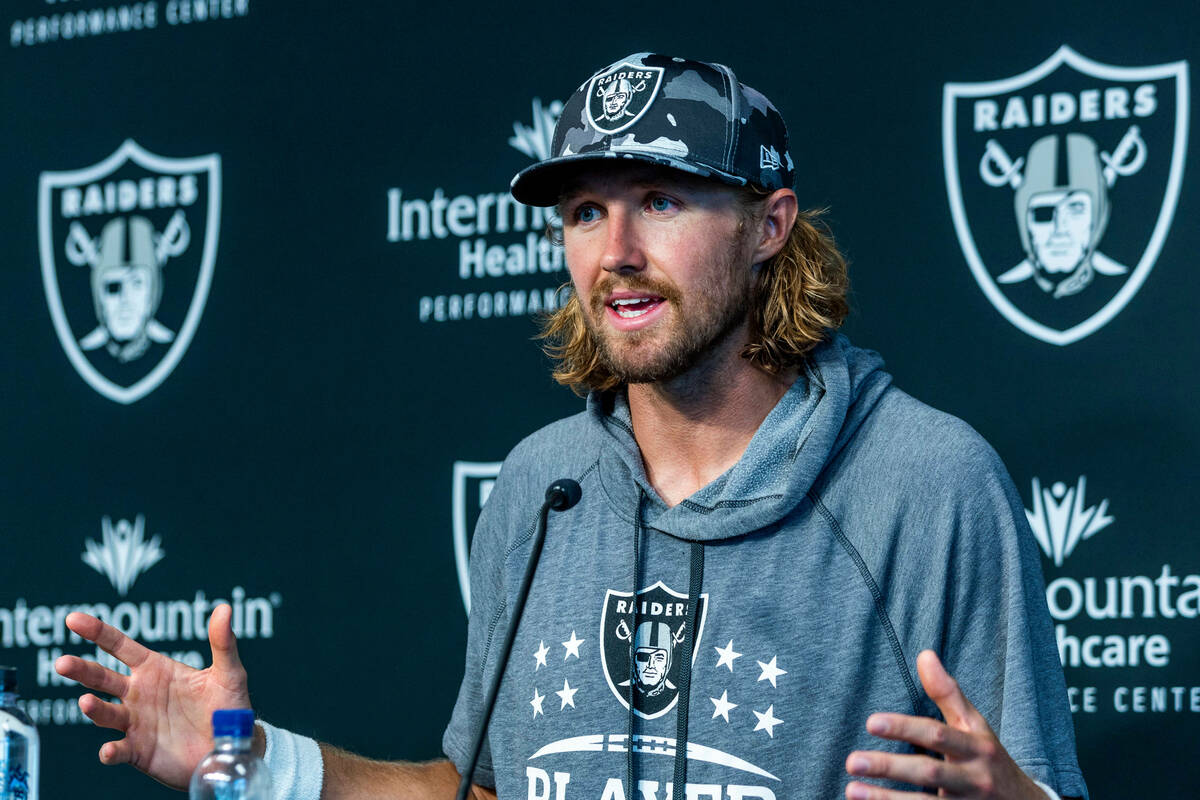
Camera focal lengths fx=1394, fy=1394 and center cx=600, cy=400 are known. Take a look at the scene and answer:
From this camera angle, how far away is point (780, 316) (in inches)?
70.7

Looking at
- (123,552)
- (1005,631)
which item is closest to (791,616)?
(1005,631)

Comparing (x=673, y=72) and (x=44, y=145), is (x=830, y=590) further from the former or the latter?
(x=44, y=145)

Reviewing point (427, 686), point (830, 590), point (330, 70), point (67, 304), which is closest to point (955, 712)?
point (830, 590)

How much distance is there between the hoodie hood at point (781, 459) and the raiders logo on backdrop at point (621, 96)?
15.3 inches

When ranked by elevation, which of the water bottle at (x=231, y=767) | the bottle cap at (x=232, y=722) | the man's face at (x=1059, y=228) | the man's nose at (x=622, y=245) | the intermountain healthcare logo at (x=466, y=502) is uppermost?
the man's face at (x=1059, y=228)

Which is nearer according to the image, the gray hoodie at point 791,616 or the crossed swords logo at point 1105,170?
the gray hoodie at point 791,616

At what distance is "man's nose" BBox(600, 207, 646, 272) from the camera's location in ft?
5.59

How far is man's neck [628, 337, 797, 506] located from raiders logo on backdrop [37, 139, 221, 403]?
4.36 ft

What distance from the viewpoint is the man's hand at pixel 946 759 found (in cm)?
110

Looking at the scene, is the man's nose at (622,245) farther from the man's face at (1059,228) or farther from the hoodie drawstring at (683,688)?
the man's face at (1059,228)

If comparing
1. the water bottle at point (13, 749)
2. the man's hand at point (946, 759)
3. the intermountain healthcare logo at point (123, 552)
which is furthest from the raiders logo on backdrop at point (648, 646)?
the intermountain healthcare logo at point (123, 552)

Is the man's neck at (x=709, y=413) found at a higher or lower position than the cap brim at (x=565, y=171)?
lower

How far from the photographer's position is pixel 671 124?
169cm

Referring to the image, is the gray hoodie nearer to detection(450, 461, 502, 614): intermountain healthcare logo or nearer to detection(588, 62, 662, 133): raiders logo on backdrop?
detection(588, 62, 662, 133): raiders logo on backdrop
